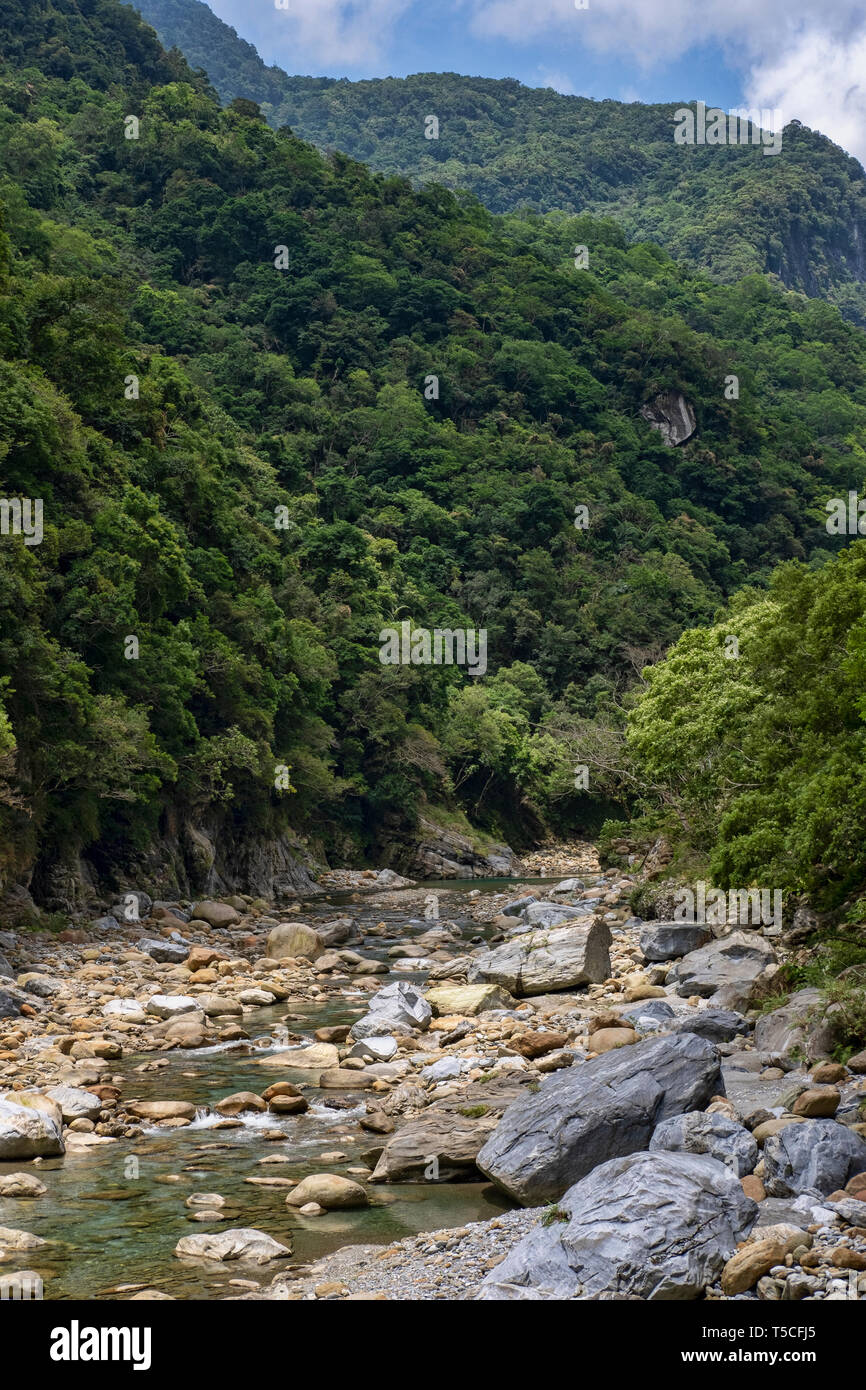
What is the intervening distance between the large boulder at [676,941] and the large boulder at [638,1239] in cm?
1363

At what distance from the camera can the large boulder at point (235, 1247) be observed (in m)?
9.90

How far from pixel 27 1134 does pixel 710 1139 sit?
22.9ft

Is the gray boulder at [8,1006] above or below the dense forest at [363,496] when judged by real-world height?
below

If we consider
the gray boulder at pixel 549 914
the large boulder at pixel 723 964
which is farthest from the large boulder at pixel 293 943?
the large boulder at pixel 723 964

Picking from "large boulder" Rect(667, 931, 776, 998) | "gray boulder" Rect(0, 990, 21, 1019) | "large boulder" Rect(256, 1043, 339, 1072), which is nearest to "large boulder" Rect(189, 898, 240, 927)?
"gray boulder" Rect(0, 990, 21, 1019)

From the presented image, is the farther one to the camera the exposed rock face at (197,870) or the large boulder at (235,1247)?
the exposed rock face at (197,870)

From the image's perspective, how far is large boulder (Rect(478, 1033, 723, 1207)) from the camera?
10.9 meters
